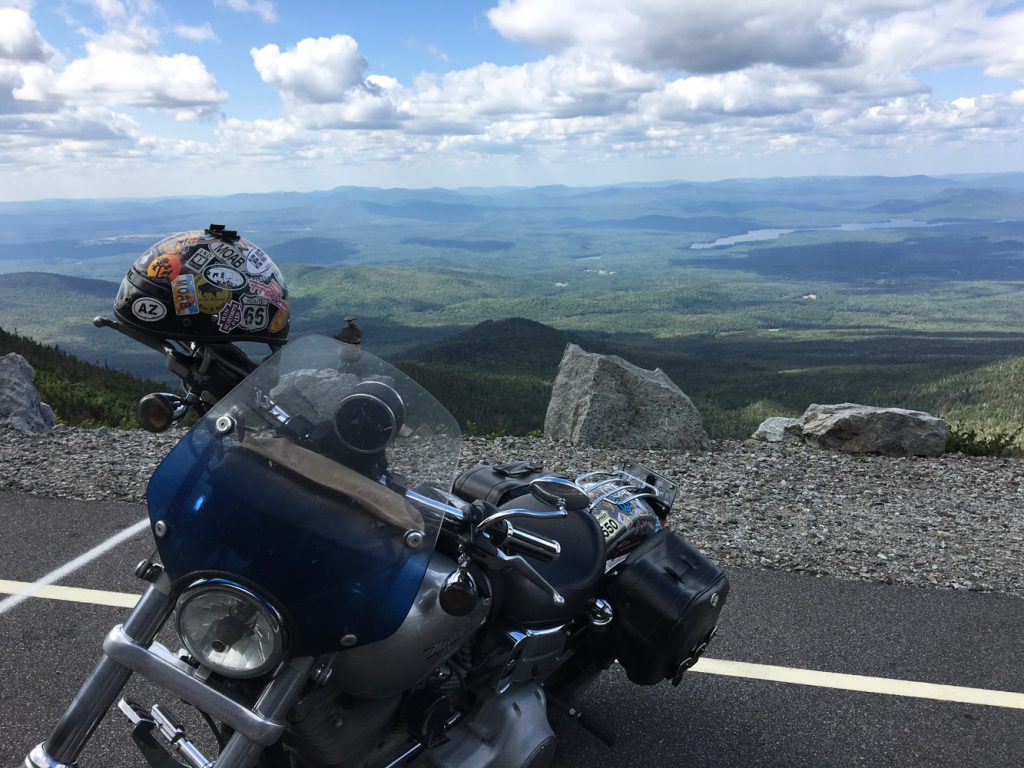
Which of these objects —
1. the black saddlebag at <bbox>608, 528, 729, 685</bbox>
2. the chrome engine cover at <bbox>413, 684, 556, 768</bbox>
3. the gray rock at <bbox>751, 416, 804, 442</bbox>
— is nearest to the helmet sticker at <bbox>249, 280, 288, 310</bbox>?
the chrome engine cover at <bbox>413, 684, 556, 768</bbox>

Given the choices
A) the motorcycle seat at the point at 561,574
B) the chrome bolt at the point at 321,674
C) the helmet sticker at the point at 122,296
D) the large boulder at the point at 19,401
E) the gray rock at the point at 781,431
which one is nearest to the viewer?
the chrome bolt at the point at 321,674

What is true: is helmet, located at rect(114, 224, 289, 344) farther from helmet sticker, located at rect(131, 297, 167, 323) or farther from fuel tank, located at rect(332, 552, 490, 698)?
fuel tank, located at rect(332, 552, 490, 698)

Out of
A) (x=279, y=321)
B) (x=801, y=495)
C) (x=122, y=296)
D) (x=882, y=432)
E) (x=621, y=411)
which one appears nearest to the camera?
(x=122, y=296)

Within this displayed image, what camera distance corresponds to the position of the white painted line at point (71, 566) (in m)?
4.42

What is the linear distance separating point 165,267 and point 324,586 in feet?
3.40

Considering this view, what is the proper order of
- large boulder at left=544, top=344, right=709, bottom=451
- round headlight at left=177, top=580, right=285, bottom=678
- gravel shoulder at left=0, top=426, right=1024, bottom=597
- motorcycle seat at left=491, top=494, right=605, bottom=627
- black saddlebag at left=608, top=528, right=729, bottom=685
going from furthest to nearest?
large boulder at left=544, top=344, right=709, bottom=451
gravel shoulder at left=0, top=426, right=1024, bottom=597
black saddlebag at left=608, top=528, right=729, bottom=685
motorcycle seat at left=491, top=494, right=605, bottom=627
round headlight at left=177, top=580, right=285, bottom=678

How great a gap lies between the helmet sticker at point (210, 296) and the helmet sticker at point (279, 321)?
0.18 metres

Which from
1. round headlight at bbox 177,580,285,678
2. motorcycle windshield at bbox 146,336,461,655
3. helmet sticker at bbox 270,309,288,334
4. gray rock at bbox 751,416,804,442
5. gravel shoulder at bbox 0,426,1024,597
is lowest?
gray rock at bbox 751,416,804,442

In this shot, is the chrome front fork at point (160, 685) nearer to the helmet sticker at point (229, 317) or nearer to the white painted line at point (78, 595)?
the helmet sticker at point (229, 317)

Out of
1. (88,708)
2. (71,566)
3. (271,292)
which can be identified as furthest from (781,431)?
(88,708)

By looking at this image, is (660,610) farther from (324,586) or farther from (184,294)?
(184,294)

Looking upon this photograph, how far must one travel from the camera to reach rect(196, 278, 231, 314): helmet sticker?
2221 millimetres

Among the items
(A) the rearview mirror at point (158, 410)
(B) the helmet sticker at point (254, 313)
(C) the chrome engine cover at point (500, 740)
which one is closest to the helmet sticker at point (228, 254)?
(B) the helmet sticker at point (254, 313)

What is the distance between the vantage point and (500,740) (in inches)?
106
